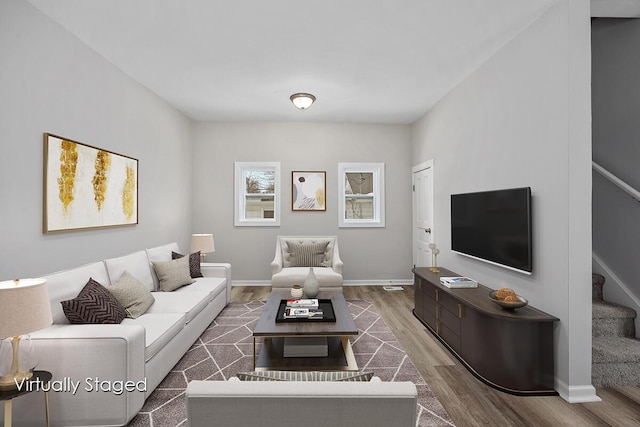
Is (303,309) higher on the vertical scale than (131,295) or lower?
lower

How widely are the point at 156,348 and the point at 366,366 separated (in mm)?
1648

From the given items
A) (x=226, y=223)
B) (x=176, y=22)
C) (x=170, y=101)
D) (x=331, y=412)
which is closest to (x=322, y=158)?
(x=226, y=223)

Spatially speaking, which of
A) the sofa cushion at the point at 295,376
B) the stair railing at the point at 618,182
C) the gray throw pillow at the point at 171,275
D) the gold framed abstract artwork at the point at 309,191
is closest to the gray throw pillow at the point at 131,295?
the gray throw pillow at the point at 171,275

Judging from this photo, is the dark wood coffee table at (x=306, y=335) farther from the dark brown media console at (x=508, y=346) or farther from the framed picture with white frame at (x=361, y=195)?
the framed picture with white frame at (x=361, y=195)

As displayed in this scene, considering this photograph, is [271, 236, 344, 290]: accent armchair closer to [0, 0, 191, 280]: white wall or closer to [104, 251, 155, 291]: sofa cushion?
[104, 251, 155, 291]: sofa cushion

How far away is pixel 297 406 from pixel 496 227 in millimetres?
2622

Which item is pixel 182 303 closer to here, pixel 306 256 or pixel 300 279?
pixel 300 279

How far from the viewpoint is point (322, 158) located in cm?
563

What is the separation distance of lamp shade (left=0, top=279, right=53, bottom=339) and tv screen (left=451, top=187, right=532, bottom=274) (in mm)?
3216

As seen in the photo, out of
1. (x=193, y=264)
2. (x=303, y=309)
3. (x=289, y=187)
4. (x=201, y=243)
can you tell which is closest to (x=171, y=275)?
(x=193, y=264)

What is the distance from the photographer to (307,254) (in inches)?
195

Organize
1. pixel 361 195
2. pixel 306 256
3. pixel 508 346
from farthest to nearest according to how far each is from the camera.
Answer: pixel 361 195 < pixel 306 256 < pixel 508 346

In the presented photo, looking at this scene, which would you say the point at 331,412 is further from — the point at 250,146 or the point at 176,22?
the point at 250,146

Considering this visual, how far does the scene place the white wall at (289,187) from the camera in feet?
18.2
